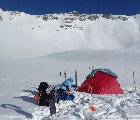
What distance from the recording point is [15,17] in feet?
636

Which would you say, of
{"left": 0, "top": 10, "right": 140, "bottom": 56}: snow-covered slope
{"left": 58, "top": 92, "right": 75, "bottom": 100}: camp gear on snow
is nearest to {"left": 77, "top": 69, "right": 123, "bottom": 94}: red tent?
{"left": 58, "top": 92, "right": 75, "bottom": 100}: camp gear on snow

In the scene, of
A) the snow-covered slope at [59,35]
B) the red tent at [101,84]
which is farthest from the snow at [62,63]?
the red tent at [101,84]

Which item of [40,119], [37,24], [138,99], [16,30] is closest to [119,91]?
[138,99]

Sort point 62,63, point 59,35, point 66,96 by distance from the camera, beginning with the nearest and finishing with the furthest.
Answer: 1. point 66,96
2. point 62,63
3. point 59,35

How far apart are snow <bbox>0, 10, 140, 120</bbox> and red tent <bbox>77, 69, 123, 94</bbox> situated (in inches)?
30.3

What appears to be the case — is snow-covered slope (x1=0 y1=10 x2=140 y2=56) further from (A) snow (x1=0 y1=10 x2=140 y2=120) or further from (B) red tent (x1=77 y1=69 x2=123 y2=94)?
(B) red tent (x1=77 y1=69 x2=123 y2=94)

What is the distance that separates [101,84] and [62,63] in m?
29.6

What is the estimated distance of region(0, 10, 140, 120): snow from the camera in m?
14.7

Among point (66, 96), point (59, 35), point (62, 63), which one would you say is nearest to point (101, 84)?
point (66, 96)

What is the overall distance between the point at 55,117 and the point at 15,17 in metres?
184

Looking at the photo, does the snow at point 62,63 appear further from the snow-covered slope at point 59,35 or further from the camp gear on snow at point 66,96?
the camp gear on snow at point 66,96

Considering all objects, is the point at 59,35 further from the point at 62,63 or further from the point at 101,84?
the point at 101,84

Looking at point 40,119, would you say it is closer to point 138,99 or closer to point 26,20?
point 138,99

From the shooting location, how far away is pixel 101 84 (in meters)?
19.2
